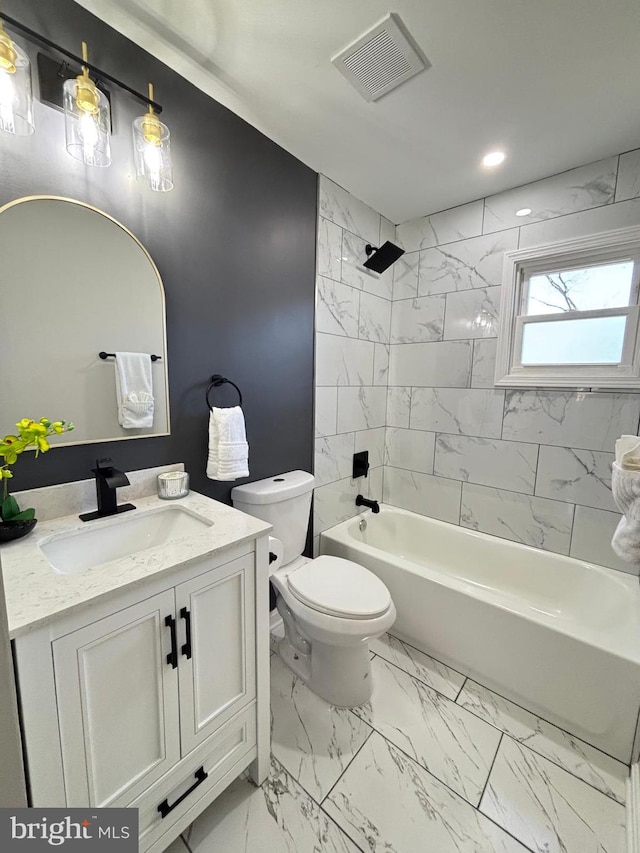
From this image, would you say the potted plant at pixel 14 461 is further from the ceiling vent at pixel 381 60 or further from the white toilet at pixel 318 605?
the ceiling vent at pixel 381 60

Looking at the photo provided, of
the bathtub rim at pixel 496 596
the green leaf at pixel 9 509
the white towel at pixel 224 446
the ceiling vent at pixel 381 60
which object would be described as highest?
the ceiling vent at pixel 381 60

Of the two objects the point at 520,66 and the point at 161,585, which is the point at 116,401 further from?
the point at 520,66

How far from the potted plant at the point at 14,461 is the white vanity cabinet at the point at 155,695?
41 cm

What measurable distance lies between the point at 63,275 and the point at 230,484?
101cm

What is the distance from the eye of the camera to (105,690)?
2.61 feet

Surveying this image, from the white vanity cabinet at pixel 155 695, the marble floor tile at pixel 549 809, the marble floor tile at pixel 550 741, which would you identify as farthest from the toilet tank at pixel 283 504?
the marble floor tile at pixel 549 809

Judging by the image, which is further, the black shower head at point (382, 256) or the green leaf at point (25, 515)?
the black shower head at point (382, 256)

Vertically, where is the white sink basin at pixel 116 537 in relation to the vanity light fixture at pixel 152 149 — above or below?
below

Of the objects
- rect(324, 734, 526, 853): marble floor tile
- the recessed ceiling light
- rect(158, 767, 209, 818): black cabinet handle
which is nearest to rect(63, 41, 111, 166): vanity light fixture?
the recessed ceiling light

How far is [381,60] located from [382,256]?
102cm

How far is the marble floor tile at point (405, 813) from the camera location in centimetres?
105

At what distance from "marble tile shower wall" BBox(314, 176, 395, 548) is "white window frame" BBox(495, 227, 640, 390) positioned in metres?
0.78

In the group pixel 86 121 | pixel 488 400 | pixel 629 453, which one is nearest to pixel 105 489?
pixel 86 121

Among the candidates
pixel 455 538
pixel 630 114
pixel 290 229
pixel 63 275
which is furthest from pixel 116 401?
pixel 630 114
